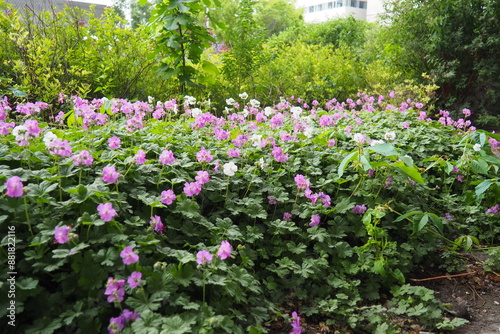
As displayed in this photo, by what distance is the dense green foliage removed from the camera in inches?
247

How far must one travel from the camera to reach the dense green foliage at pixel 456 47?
6266 mm

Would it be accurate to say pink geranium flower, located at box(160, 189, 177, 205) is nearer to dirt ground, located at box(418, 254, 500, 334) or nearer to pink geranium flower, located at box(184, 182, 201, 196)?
pink geranium flower, located at box(184, 182, 201, 196)

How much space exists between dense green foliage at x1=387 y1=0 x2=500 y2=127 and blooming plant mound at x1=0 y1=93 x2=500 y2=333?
164 inches

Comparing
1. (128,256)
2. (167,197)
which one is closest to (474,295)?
(167,197)

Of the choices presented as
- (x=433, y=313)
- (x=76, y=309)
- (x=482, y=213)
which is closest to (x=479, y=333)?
(x=433, y=313)

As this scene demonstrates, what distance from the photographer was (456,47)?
6.45 meters

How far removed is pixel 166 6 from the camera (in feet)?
13.3

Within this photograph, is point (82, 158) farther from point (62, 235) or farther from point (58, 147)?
point (62, 235)

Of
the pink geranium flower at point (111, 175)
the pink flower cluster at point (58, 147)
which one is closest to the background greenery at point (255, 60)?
the pink flower cluster at point (58, 147)

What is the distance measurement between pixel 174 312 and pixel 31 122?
1.07m

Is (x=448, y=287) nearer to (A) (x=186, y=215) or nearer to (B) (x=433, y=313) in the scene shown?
(B) (x=433, y=313)

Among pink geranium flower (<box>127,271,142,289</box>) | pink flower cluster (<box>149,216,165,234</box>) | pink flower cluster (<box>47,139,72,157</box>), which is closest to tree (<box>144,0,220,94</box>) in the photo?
pink flower cluster (<box>47,139,72,157</box>)

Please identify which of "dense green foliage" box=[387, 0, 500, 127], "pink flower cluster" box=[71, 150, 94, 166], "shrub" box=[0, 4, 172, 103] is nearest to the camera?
"pink flower cluster" box=[71, 150, 94, 166]

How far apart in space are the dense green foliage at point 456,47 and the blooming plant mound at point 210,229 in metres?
4.17
